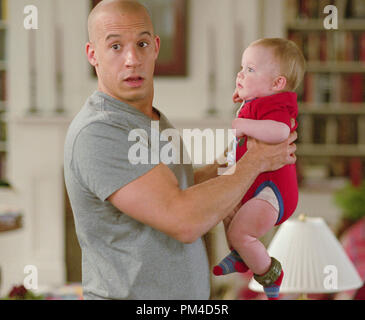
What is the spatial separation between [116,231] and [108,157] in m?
0.13

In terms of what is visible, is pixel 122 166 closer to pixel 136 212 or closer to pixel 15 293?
pixel 136 212

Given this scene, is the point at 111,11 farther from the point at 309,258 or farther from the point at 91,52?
the point at 309,258

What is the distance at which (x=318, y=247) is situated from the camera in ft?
5.21

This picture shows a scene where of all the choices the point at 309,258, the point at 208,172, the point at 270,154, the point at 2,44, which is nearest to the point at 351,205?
the point at 309,258

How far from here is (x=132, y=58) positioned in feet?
2.97

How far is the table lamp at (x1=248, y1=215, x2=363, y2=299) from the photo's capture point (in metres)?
1.56

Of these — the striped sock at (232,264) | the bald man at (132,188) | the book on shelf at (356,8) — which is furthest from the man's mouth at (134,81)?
the book on shelf at (356,8)

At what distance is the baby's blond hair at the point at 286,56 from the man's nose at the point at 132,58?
0.19 metres

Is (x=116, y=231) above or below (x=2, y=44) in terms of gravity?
below

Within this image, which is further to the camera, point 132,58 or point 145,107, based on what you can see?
point 145,107

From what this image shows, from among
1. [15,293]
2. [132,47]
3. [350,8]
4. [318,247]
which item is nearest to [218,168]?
[132,47]

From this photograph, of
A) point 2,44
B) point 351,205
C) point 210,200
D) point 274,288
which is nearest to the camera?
point 210,200

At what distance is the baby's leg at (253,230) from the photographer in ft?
3.11

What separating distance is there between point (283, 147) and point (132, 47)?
29cm
